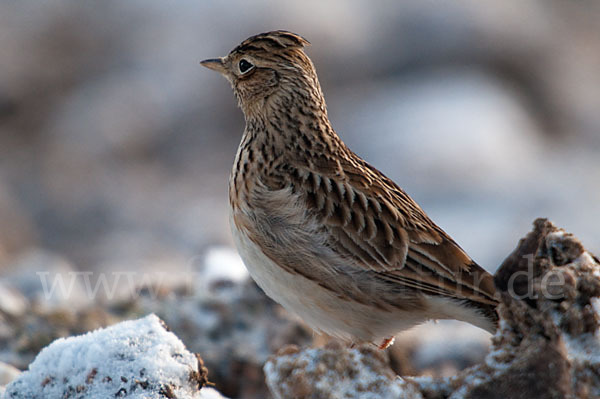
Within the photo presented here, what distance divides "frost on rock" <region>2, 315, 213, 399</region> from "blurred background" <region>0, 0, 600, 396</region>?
7494 millimetres

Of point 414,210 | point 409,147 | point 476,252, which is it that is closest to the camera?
point 414,210

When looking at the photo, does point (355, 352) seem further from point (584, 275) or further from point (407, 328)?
point (407, 328)

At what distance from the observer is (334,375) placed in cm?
305

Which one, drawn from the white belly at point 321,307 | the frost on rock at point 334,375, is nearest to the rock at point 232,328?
the white belly at point 321,307

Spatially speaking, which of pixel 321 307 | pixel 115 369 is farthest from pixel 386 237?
pixel 115 369

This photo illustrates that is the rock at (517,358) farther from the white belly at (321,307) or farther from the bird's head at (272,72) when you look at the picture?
the bird's head at (272,72)

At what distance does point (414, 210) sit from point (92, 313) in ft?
8.74

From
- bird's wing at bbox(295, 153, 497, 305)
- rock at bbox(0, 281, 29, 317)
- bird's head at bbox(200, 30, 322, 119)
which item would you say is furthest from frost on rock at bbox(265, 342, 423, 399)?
rock at bbox(0, 281, 29, 317)

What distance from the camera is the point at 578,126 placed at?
14.5 meters

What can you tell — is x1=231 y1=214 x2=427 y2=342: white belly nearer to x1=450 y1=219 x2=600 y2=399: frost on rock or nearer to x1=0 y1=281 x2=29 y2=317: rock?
x1=450 y1=219 x2=600 y2=399: frost on rock

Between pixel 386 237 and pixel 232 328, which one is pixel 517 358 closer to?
pixel 386 237

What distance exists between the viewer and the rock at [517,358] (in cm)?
295

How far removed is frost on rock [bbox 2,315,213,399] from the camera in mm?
3486

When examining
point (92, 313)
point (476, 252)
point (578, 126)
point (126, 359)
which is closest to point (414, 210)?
point (126, 359)
